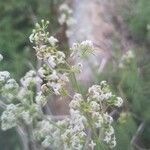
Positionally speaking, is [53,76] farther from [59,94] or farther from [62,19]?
[62,19]

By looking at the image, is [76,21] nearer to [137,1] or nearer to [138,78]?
[137,1]

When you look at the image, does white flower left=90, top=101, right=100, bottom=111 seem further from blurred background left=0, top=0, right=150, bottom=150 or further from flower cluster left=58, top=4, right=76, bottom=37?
flower cluster left=58, top=4, right=76, bottom=37

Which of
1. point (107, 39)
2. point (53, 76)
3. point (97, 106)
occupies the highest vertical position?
point (107, 39)

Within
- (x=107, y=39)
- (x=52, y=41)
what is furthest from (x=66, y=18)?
(x=52, y=41)

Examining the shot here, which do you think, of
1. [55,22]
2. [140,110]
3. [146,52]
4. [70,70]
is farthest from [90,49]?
[55,22]

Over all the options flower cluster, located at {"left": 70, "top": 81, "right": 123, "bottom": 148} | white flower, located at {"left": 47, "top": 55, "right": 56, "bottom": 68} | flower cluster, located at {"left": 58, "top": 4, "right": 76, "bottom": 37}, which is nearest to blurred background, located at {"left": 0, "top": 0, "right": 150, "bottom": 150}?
flower cluster, located at {"left": 58, "top": 4, "right": 76, "bottom": 37}

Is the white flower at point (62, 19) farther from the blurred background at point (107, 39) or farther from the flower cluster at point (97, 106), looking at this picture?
the flower cluster at point (97, 106)

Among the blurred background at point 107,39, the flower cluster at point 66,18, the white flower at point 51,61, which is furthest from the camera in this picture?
the flower cluster at point 66,18

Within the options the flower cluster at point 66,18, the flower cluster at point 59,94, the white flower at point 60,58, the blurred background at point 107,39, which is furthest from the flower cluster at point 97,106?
the flower cluster at point 66,18
